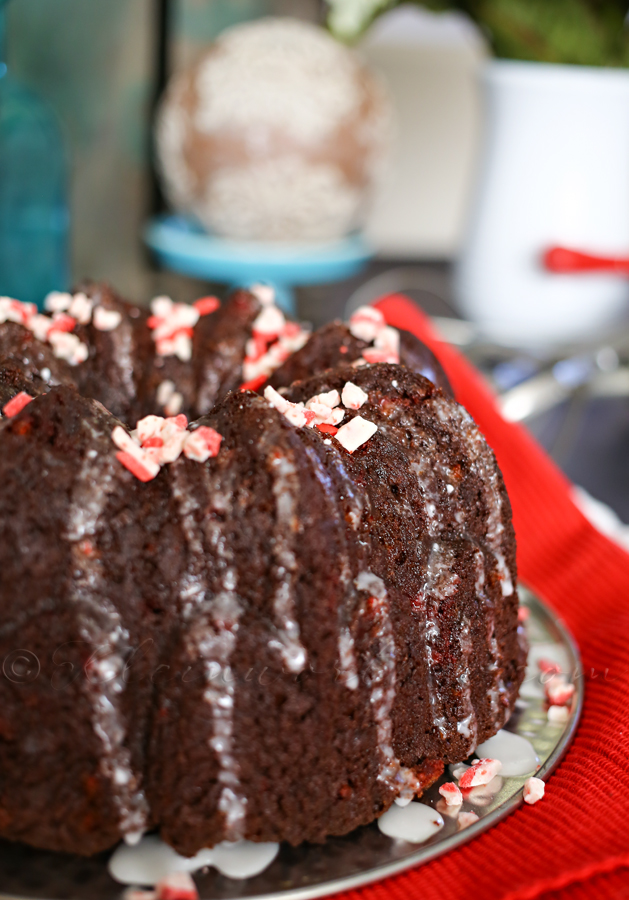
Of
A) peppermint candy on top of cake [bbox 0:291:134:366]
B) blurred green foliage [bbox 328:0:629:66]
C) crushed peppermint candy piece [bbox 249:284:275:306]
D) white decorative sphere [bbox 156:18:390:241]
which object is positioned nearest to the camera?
peppermint candy on top of cake [bbox 0:291:134:366]

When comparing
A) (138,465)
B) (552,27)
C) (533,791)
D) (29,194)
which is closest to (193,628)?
(138,465)

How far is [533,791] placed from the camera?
30.2 inches

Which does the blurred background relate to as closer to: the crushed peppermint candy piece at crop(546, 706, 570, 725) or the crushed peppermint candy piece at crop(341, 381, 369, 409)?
the crushed peppermint candy piece at crop(546, 706, 570, 725)

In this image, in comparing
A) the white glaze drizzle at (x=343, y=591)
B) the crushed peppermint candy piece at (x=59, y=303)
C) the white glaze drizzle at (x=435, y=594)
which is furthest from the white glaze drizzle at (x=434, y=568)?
the crushed peppermint candy piece at (x=59, y=303)

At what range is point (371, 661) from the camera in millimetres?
713

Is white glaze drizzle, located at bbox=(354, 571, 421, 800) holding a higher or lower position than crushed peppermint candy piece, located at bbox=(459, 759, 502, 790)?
higher

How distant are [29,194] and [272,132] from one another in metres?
0.42

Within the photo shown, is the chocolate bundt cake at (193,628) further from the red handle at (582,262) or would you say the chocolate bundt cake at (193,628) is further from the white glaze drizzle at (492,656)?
the red handle at (582,262)

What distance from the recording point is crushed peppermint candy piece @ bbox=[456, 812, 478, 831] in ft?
2.37

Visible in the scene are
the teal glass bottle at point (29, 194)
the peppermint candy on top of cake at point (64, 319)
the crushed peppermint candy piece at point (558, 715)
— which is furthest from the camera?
the teal glass bottle at point (29, 194)

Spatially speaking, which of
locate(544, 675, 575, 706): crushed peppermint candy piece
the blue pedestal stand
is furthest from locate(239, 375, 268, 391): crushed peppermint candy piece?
the blue pedestal stand

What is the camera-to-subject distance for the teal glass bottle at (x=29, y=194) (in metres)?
1.37

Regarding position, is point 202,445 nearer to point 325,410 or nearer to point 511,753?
point 325,410

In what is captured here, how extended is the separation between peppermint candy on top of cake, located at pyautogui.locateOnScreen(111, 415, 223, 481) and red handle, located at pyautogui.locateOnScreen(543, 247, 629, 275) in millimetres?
1297
